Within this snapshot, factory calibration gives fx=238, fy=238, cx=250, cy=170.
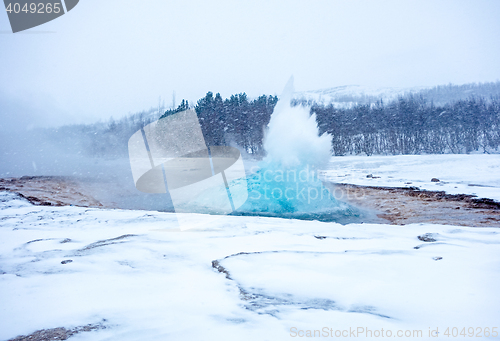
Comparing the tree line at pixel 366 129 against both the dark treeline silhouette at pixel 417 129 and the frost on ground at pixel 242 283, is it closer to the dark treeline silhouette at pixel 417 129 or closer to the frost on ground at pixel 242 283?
the dark treeline silhouette at pixel 417 129

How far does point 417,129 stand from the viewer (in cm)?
4866

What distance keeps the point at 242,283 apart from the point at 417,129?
2296 inches

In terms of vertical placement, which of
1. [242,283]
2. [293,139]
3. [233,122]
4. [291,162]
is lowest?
[242,283]

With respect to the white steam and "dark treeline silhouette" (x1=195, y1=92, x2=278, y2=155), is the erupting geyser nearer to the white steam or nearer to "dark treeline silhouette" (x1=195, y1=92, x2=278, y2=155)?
the white steam

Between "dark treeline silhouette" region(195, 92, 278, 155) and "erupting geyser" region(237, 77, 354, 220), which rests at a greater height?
"dark treeline silhouette" region(195, 92, 278, 155)

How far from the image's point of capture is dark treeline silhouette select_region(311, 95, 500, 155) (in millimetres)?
46750

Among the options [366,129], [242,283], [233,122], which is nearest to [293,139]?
[242,283]

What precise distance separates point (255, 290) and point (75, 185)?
1810cm

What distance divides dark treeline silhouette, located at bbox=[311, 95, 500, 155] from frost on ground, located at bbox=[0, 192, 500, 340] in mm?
46330

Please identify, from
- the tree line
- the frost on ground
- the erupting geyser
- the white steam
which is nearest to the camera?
the frost on ground

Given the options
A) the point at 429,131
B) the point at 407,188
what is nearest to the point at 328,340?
the point at 407,188

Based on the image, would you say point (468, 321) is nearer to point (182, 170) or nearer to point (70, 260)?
point (70, 260)

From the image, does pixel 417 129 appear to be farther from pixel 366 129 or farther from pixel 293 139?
pixel 293 139

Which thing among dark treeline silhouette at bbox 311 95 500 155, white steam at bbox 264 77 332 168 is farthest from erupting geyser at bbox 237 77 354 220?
dark treeline silhouette at bbox 311 95 500 155
